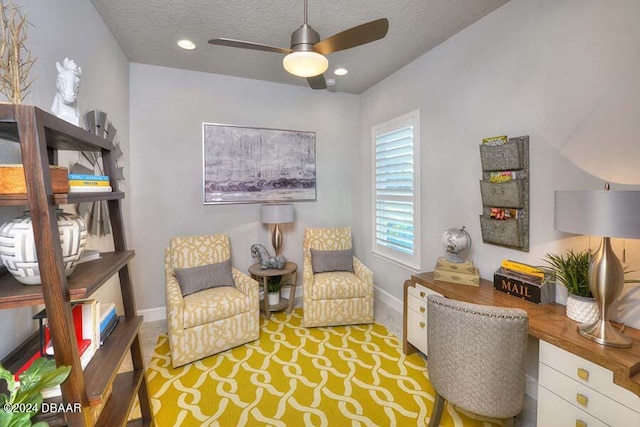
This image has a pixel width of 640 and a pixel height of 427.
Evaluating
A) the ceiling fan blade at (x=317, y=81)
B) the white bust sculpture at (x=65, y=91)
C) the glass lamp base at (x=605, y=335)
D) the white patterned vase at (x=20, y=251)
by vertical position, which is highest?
the ceiling fan blade at (x=317, y=81)

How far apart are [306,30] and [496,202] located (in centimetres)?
181

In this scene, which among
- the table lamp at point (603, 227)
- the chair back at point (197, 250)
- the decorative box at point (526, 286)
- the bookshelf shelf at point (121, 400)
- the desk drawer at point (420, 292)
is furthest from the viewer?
the chair back at point (197, 250)

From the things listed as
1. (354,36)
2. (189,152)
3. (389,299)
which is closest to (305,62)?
(354,36)

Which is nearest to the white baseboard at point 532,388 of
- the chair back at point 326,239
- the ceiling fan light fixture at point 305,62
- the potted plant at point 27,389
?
the chair back at point 326,239

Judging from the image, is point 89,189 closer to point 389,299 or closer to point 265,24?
point 265,24

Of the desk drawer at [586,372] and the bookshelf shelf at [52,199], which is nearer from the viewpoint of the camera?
the bookshelf shelf at [52,199]

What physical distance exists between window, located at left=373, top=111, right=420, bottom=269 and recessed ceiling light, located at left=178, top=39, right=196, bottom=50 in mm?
2175

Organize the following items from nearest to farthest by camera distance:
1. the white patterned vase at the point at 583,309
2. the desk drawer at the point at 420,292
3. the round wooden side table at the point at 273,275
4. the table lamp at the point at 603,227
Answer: the table lamp at the point at 603,227 < the white patterned vase at the point at 583,309 < the desk drawer at the point at 420,292 < the round wooden side table at the point at 273,275

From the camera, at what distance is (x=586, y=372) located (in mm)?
1397

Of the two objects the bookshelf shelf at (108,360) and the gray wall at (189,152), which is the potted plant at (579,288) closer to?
the bookshelf shelf at (108,360)

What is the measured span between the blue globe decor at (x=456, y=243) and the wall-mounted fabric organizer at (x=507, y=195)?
5.4 inches

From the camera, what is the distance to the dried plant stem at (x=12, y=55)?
1.02 m

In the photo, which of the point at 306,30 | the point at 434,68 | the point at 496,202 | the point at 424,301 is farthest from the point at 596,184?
the point at 306,30

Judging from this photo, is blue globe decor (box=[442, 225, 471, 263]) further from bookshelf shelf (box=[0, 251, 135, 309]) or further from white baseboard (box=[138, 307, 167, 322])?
white baseboard (box=[138, 307, 167, 322])
